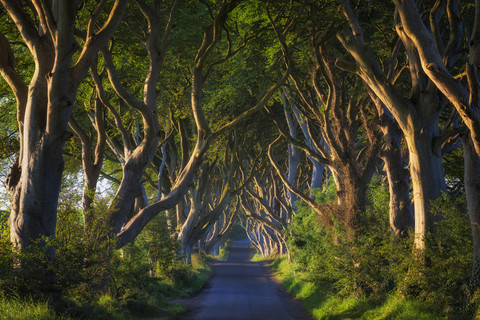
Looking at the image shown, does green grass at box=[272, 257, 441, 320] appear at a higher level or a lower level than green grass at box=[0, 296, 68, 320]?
lower

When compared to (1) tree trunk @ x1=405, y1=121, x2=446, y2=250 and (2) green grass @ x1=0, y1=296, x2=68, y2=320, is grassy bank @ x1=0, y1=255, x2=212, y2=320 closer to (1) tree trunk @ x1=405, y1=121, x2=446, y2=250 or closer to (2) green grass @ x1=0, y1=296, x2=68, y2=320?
(2) green grass @ x1=0, y1=296, x2=68, y2=320

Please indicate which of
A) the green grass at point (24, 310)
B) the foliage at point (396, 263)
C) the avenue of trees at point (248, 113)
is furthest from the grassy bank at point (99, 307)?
the foliage at point (396, 263)

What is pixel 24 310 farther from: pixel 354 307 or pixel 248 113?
pixel 248 113

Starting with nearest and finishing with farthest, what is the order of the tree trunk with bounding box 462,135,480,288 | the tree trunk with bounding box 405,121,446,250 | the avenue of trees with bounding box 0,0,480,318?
the tree trunk with bounding box 462,135,480,288 → the avenue of trees with bounding box 0,0,480,318 → the tree trunk with bounding box 405,121,446,250

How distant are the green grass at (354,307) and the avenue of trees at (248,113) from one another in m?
0.38

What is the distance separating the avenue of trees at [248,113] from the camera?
9805 millimetres

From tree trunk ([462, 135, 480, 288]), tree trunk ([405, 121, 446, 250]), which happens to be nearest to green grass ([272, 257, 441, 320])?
tree trunk ([462, 135, 480, 288])

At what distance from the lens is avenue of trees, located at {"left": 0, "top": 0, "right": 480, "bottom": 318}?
386 inches

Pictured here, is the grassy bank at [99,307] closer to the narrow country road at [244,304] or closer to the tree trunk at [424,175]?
the narrow country road at [244,304]

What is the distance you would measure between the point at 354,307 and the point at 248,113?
23.5 ft

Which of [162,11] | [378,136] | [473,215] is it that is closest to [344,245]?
[378,136]

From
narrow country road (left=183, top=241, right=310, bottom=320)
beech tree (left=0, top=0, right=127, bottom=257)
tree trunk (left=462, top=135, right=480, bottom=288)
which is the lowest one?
narrow country road (left=183, top=241, right=310, bottom=320)

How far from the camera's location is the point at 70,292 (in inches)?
380

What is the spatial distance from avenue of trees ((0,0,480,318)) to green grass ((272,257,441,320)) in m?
0.38
